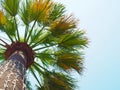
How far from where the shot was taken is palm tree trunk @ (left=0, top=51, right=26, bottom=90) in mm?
5088

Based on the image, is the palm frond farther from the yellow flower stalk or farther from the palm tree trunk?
the palm tree trunk

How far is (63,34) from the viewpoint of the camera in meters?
8.30

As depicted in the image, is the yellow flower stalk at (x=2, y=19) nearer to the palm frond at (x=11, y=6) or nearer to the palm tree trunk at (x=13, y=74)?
the palm frond at (x=11, y=6)

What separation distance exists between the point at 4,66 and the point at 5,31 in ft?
8.34

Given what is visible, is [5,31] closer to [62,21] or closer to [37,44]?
[37,44]

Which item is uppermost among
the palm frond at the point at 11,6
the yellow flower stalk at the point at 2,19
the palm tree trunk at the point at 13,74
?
the palm frond at the point at 11,6

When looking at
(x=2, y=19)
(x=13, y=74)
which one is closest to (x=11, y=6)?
(x=2, y=19)

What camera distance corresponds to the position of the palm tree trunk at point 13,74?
16.7 feet

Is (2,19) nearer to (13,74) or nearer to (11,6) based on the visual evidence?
(11,6)

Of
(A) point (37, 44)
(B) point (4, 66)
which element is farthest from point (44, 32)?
(B) point (4, 66)

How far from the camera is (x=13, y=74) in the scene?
571 cm

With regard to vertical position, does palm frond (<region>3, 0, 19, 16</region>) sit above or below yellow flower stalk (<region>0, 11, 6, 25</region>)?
above

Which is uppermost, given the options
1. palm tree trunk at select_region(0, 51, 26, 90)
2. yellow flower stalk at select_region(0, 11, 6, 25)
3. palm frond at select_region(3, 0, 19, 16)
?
palm frond at select_region(3, 0, 19, 16)

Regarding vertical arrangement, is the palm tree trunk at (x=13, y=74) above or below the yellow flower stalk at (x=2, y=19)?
below
